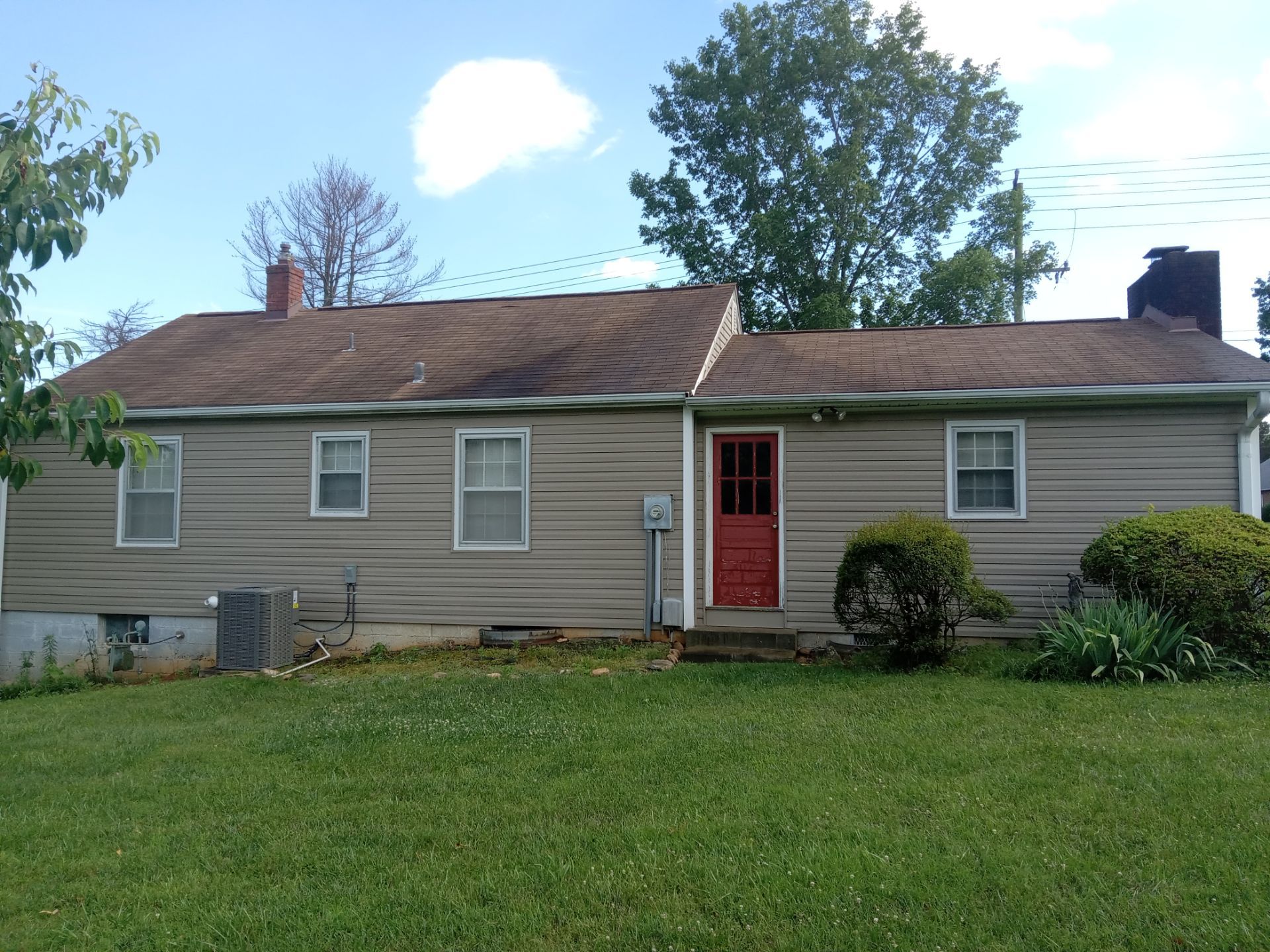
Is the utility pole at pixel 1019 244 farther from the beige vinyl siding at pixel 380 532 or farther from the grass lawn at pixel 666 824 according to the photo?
the grass lawn at pixel 666 824

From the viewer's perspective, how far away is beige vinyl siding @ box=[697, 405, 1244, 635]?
900 centimetres

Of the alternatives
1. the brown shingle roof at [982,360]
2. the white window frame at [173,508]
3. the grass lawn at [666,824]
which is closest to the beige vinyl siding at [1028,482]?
the brown shingle roof at [982,360]

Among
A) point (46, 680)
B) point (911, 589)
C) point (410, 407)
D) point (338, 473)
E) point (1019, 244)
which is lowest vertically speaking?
point (46, 680)

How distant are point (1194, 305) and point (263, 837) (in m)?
11.9

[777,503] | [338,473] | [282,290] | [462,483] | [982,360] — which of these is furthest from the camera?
[282,290]

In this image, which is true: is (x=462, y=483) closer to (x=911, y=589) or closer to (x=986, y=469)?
(x=911, y=589)

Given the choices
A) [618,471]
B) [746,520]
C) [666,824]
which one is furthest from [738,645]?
[666,824]

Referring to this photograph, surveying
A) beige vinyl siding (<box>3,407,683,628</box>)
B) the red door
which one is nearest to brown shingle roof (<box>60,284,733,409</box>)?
beige vinyl siding (<box>3,407,683,628</box>)

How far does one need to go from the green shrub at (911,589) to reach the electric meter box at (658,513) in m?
2.24

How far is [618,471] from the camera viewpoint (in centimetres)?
992

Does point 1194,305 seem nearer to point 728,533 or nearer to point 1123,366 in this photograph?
point 1123,366

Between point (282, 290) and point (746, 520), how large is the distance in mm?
9181

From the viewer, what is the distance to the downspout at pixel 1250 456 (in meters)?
8.70

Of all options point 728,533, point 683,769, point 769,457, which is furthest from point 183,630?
point 683,769
